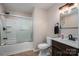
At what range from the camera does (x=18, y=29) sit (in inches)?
78.2

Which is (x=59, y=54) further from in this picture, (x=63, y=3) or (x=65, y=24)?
(x=63, y=3)

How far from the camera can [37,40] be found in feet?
6.23

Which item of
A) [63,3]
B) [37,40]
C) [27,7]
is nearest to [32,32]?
[37,40]

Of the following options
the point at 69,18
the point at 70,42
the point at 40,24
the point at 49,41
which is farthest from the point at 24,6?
the point at 70,42

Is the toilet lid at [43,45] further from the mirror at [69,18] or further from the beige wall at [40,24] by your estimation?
the mirror at [69,18]

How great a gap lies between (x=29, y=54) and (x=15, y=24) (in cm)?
64

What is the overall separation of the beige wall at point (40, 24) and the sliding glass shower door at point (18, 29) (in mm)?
113

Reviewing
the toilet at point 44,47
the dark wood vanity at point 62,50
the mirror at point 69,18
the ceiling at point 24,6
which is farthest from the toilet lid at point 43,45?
the ceiling at point 24,6

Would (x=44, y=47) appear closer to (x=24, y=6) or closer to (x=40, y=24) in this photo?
(x=40, y=24)

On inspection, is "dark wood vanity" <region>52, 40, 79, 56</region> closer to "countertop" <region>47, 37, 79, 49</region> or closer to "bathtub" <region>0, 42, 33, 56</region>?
"countertop" <region>47, 37, 79, 49</region>

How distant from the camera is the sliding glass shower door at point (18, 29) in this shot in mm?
1944

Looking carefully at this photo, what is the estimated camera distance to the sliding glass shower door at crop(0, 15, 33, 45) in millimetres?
1944

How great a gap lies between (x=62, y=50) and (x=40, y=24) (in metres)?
0.65

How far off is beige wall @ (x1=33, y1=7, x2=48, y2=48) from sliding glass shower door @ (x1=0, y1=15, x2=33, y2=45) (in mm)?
113
